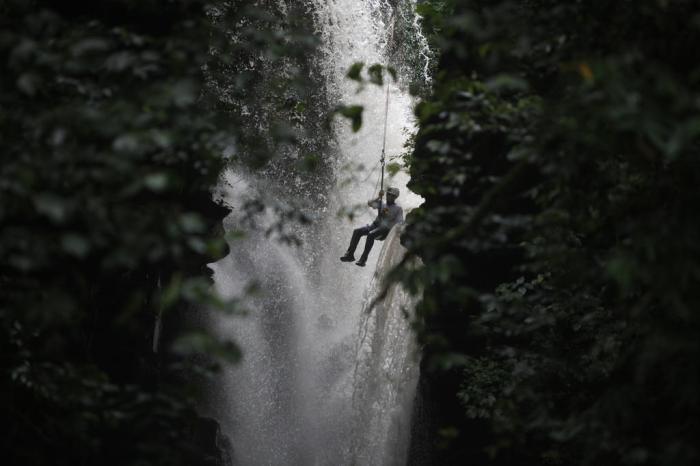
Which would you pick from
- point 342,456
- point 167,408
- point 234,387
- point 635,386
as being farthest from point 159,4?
point 234,387

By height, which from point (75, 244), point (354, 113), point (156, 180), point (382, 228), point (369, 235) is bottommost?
point (75, 244)

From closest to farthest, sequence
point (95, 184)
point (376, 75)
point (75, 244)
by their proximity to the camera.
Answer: point (75, 244) → point (95, 184) → point (376, 75)

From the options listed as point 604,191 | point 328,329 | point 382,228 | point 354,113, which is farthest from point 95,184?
point 328,329

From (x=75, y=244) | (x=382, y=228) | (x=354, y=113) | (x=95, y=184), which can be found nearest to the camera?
(x=75, y=244)

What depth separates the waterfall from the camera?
442 inches

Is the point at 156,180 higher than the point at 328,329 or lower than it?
lower

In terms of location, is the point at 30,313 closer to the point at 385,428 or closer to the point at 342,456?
the point at 385,428

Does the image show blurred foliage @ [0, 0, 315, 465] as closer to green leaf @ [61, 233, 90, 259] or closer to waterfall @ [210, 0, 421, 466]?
green leaf @ [61, 233, 90, 259]

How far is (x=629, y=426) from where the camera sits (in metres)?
3.26

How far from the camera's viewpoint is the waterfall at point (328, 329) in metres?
11.2

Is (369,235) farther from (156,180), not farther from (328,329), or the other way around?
(156,180)

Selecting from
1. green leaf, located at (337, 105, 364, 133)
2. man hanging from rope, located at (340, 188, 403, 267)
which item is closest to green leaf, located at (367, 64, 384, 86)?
green leaf, located at (337, 105, 364, 133)

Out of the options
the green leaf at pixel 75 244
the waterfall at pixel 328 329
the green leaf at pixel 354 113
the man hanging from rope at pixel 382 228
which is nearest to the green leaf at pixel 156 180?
the green leaf at pixel 75 244

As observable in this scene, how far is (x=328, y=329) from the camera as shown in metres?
15.6
